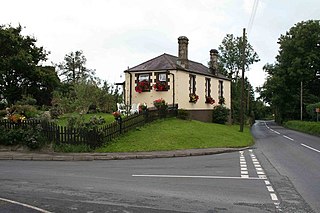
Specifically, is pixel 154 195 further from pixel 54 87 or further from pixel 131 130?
pixel 54 87

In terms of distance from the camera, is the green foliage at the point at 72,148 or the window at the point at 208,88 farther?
the window at the point at 208,88

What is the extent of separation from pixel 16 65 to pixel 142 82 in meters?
19.4

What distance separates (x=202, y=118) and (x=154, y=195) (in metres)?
28.0

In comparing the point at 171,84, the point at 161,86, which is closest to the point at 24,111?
the point at 161,86

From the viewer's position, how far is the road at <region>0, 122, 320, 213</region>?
22.7ft

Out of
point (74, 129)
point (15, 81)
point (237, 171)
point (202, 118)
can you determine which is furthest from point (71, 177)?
point (15, 81)

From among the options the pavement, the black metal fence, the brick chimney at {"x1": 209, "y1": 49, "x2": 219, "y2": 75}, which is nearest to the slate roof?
the brick chimney at {"x1": 209, "y1": 49, "x2": 219, "y2": 75}

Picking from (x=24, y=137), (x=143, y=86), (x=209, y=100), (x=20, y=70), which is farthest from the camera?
(x=20, y=70)

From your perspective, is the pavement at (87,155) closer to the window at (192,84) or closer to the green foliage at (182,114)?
the green foliage at (182,114)

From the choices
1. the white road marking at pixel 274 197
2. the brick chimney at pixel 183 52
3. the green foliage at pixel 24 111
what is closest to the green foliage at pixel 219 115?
the brick chimney at pixel 183 52

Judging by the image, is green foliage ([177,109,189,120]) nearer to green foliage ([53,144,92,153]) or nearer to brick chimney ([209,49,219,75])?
brick chimney ([209,49,219,75])

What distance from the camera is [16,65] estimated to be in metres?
42.2

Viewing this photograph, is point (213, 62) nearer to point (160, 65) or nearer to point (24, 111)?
point (160, 65)

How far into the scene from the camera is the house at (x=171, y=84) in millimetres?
31094
